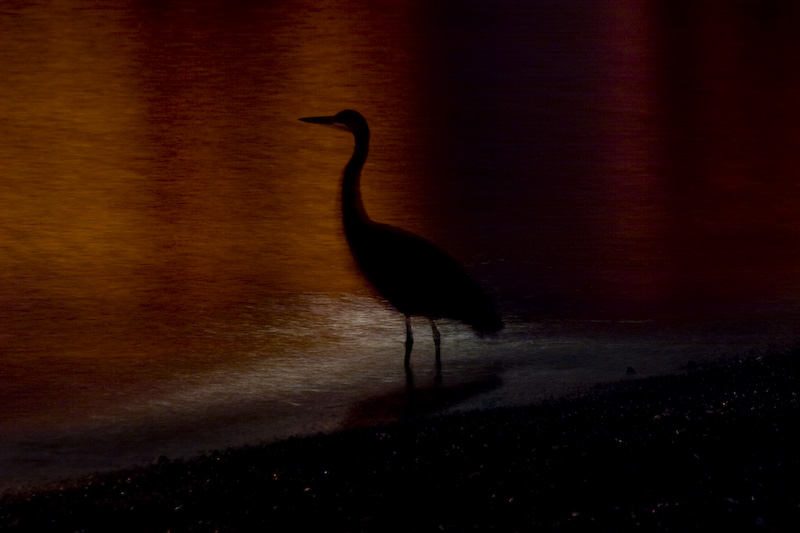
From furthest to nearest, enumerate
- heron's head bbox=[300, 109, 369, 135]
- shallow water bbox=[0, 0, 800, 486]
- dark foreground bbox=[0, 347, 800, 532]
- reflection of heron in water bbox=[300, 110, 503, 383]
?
heron's head bbox=[300, 109, 369, 135] → reflection of heron in water bbox=[300, 110, 503, 383] → shallow water bbox=[0, 0, 800, 486] → dark foreground bbox=[0, 347, 800, 532]

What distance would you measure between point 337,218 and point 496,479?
18.7ft

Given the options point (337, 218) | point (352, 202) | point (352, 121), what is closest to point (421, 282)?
point (352, 202)

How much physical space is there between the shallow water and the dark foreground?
1.66 ft

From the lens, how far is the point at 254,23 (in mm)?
23016

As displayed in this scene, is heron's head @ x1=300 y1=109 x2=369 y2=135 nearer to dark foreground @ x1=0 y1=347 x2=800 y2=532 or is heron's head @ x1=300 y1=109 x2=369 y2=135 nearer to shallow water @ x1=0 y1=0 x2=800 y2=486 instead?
shallow water @ x1=0 y1=0 x2=800 y2=486

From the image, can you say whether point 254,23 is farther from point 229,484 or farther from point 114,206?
point 229,484

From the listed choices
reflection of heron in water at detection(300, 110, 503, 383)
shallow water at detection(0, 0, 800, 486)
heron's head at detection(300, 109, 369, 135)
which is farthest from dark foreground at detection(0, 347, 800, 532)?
heron's head at detection(300, 109, 369, 135)

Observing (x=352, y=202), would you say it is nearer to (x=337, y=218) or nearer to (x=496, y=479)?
(x=496, y=479)

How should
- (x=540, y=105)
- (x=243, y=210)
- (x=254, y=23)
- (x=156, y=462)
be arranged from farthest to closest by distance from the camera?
(x=254, y=23) → (x=540, y=105) → (x=243, y=210) → (x=156, y=462)

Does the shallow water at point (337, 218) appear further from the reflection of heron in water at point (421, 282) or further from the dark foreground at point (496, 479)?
the dark foreground at point (496, 479)

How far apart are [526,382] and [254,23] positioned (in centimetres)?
1815

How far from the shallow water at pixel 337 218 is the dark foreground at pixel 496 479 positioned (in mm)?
507

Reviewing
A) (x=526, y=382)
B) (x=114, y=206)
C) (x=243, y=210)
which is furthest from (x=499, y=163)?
(x=526, y=382)

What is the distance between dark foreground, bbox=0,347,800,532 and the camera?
13.7 feet
